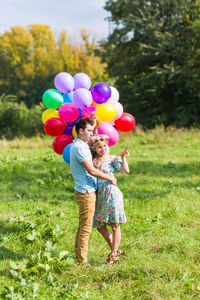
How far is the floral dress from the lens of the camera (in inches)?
143

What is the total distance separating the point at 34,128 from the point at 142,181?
19.1 m

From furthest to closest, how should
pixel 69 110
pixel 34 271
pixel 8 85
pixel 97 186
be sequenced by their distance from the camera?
pixel 8 85 < pixel 69 110 < pixel 97 186 < pixel 34 271

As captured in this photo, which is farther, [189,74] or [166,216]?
[189,74]

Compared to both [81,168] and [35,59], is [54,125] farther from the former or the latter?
[35,59]

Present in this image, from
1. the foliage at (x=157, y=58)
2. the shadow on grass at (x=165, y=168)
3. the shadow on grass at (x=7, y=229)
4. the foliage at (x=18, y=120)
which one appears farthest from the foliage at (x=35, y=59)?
the shadow on grass at (x=7, y=229)

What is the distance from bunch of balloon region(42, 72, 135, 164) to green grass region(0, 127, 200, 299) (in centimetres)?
132

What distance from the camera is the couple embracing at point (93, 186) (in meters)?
3.56

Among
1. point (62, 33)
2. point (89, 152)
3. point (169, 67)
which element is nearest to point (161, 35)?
point (169, 67)

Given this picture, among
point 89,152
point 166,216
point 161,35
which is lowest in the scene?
point 166,216

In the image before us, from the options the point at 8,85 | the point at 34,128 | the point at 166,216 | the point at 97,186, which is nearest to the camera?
the point at 97,186

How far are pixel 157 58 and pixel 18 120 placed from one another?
12.7m

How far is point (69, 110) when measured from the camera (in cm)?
406

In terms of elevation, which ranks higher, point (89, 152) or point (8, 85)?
point (8, 85)

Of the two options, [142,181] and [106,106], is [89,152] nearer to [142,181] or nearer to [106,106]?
[106,106]
